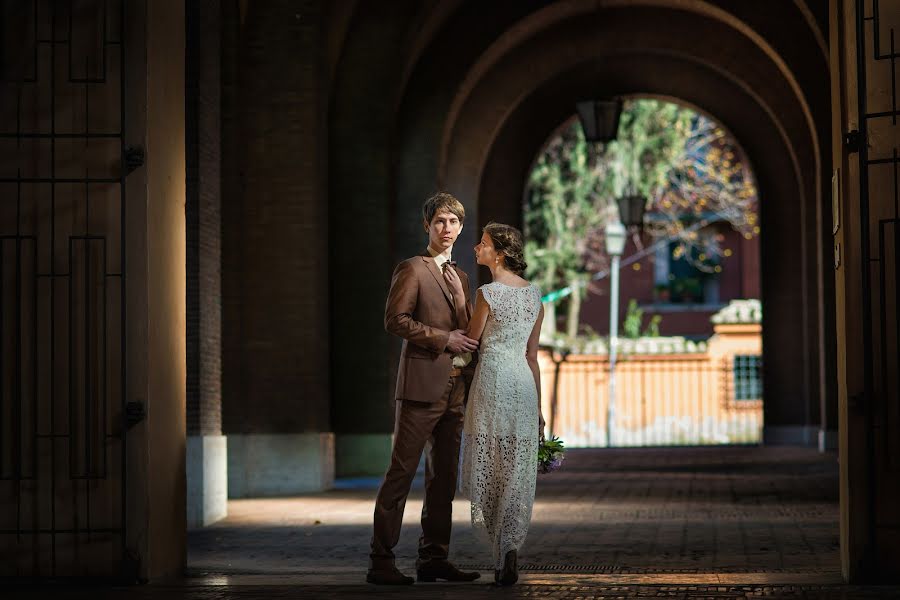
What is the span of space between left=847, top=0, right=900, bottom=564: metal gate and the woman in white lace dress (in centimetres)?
168

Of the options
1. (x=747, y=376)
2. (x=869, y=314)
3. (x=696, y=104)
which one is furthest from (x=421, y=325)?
(x=747, y=376)

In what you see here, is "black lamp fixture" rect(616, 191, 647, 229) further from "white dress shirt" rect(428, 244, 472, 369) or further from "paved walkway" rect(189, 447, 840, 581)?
"white dress shirt" rect(428, 244, 472, 369)

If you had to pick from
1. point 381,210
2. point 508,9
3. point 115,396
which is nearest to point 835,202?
point 115,396

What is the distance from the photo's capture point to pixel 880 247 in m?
7.69

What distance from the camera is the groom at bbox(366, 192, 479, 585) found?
26.2ft

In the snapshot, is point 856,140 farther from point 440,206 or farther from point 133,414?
point 133,414

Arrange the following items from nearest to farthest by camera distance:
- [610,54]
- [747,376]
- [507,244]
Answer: [507,244] < [610,54] < [747,376]

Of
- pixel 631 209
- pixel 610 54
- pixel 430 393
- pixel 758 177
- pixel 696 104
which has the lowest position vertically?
pixel 430 393

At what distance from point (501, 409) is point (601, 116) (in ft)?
43.0

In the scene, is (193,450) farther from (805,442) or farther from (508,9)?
(805,442)

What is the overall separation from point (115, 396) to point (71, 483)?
0.49 meters

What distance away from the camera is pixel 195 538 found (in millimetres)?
11203

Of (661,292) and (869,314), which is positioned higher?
(661,292)

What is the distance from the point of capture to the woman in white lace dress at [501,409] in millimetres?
7926
